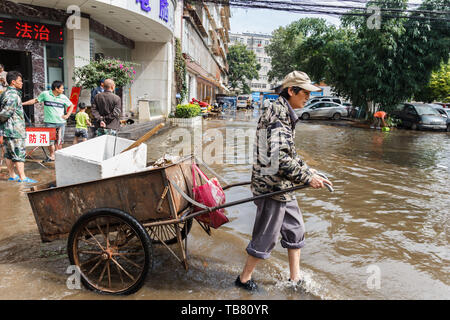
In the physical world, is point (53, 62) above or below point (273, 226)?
above

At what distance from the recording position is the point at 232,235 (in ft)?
14.0

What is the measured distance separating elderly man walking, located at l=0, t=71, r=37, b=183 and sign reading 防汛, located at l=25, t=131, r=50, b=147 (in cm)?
85

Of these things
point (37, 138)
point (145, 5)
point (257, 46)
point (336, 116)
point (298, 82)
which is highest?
point (257, 46)

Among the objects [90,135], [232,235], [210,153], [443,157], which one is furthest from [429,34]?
[232,235]

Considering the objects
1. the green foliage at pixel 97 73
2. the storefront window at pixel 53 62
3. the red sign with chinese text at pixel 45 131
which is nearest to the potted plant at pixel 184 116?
the green foliage at pixel 97 73

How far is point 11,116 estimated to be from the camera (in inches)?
215

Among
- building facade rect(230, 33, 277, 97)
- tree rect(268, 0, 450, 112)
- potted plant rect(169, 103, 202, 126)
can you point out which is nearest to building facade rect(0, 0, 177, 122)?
potted plant rect(169, 103, 202, 126)

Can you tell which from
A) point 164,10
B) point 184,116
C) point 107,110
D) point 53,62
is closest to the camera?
point 107,110

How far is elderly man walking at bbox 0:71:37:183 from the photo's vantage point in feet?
17.6

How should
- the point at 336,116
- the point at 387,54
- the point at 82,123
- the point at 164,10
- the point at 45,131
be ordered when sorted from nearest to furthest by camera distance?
the point at 45,131
the point at 82,123
the point at 164,10
the point at 387,54
the point at 336,116

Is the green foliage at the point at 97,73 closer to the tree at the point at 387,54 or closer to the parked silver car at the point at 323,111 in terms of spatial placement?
the tree at the point at 387,54

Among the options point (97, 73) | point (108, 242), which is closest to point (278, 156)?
point (108, 242)

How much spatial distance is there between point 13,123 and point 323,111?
24940mm

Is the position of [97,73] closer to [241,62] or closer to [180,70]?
[180,70]
